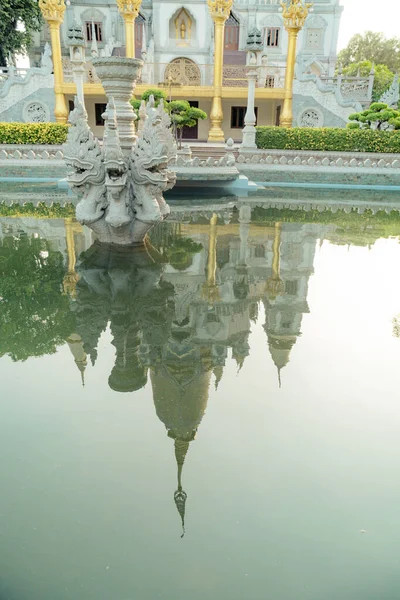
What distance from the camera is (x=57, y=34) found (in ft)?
63.3

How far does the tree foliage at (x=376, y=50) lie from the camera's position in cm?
4322

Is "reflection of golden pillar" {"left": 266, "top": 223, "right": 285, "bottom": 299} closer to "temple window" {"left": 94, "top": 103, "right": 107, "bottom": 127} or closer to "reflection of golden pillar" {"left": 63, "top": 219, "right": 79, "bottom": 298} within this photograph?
"reflection of golden pillar" {"left": 63, "top": 219, "right": 79, "bottom": 298}

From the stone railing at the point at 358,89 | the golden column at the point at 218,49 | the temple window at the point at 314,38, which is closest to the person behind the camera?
the golden column at the point at 218,49

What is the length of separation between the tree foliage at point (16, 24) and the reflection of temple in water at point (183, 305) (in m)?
22.5

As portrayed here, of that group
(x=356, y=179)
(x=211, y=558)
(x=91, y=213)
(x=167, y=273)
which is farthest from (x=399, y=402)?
(x=356, y=179)

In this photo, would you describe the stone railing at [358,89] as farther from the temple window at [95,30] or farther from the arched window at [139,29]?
the temple window at [95,30]

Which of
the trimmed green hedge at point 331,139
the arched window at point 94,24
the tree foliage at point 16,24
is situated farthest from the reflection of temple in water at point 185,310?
the arched window at point 94,24

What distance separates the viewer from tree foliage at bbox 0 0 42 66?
25.5m

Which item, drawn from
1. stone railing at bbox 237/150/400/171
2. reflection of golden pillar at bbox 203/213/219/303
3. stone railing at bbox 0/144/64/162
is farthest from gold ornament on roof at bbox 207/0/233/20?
reflection of golden pillar at bbox 203/213/219/303

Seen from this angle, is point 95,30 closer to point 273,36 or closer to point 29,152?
point 273,36

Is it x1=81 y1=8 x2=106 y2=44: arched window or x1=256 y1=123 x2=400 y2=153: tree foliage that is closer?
x1=256 y1=123 x2=400 y2=153: tree foliage

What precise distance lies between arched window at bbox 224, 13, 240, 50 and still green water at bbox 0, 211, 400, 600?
28.3 metres

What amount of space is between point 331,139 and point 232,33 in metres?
16.6

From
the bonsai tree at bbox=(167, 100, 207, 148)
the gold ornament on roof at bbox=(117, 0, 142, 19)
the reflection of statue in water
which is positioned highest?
the gold ornament on roof at bbox=(117, 0, 142, 19)
